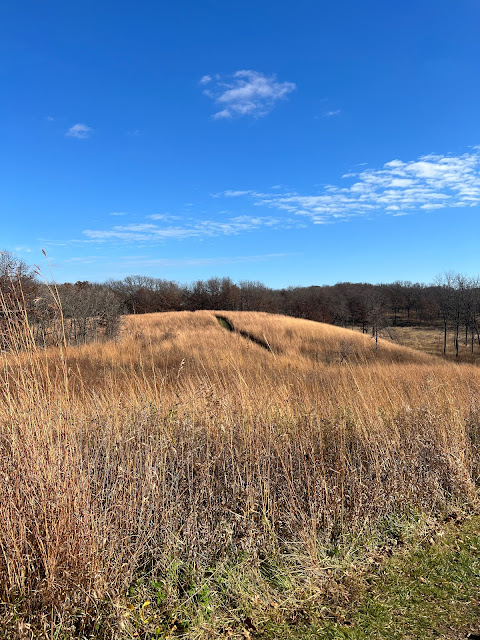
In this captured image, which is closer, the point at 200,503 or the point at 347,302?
the point at 200,503

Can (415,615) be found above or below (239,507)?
below

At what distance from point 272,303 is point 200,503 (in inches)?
2508

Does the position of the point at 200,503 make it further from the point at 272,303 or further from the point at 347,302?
the point at 347,302

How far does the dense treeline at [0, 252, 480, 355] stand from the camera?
1506 cm

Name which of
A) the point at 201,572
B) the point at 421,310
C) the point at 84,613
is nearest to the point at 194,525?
the point at 201,572

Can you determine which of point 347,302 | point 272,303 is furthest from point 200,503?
point 347,302

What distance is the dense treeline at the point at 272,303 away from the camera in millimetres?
15062

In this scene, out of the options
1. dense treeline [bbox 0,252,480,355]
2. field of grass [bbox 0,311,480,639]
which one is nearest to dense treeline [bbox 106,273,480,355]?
dense treeline [bbox 0,252,480,355]

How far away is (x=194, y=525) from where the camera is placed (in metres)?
3.38

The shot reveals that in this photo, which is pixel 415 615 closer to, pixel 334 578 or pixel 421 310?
pixel 334 578

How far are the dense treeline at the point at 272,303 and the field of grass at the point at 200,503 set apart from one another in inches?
53.8

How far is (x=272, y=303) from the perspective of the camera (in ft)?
220

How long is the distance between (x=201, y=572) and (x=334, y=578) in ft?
3.74

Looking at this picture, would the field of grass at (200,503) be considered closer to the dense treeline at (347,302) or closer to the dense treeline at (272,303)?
the dense treeline at (272,303)
